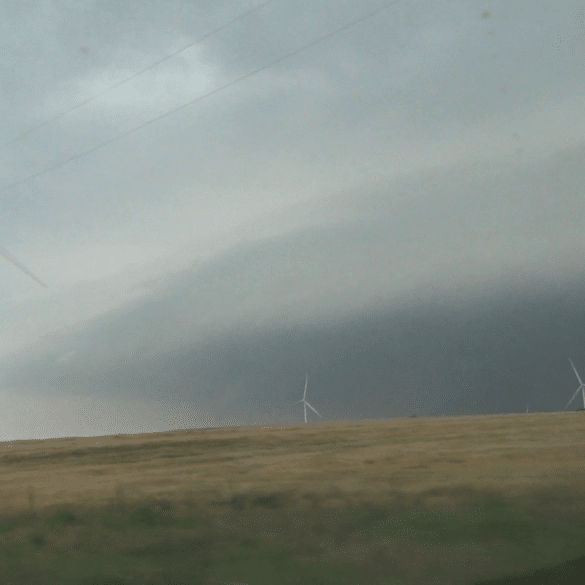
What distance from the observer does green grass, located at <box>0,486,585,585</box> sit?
82 cm

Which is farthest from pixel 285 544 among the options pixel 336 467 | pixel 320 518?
pixel 336 467

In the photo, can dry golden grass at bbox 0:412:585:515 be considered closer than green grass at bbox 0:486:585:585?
No

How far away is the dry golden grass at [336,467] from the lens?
0.98 m

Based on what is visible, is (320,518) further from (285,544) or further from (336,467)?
(336,467)

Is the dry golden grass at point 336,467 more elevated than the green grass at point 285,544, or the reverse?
the dry golden grass at point 336,467

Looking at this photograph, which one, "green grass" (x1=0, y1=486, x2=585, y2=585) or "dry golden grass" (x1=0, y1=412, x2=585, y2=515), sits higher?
"dry golden grass" (x1=0, y1=412, x2=585, y2=515)

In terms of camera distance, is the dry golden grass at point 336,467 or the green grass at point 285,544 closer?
the green grass at point 285,544

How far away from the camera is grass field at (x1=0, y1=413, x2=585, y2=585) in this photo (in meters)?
0.84

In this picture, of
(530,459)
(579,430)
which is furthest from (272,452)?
(579,430)

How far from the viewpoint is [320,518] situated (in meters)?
0.94

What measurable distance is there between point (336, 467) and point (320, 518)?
10.9 inches

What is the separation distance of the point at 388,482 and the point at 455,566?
0.75ft

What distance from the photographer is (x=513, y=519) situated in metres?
0.86

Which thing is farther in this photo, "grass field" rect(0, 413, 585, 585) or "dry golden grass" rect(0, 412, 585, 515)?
"dry golden grass" rect(0, 412, 585, 515)
